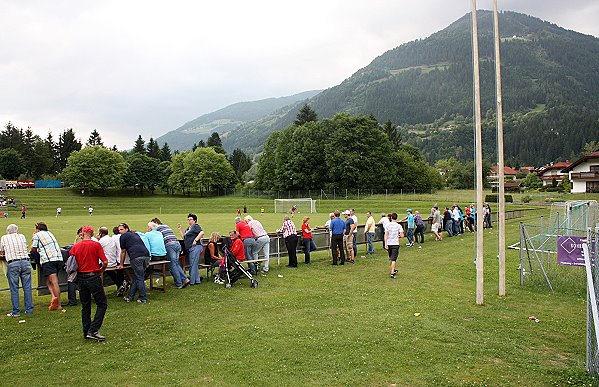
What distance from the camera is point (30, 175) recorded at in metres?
111

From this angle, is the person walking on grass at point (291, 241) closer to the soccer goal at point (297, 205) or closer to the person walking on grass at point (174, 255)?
the person walking on grass at point (174, 255)

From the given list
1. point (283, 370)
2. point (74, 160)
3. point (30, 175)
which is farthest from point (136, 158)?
point (283, 370)

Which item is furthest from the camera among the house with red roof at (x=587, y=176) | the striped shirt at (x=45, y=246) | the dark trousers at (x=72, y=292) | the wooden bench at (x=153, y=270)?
the house with red roof at (x=587, y=176)

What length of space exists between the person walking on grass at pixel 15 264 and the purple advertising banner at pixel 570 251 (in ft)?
42.0

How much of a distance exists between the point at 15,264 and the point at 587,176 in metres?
76.9

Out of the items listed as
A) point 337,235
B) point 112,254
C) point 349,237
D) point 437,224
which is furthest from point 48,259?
point 437,224

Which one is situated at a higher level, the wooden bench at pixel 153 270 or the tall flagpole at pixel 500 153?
the tall flagpole at pixel 500 153

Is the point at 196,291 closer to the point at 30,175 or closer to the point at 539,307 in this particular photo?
the point at 539,307

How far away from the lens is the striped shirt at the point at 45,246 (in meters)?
10.8

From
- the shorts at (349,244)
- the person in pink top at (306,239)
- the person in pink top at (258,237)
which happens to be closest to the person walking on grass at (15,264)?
the person in pink top at (258,237)

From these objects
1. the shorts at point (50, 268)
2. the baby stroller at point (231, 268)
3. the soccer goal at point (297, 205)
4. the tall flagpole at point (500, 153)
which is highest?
the tall flagpole at point (500, 153)

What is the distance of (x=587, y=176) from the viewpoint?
70.6 m

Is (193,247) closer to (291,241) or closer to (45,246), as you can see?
(45,246)

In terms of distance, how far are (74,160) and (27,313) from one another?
85.1m
